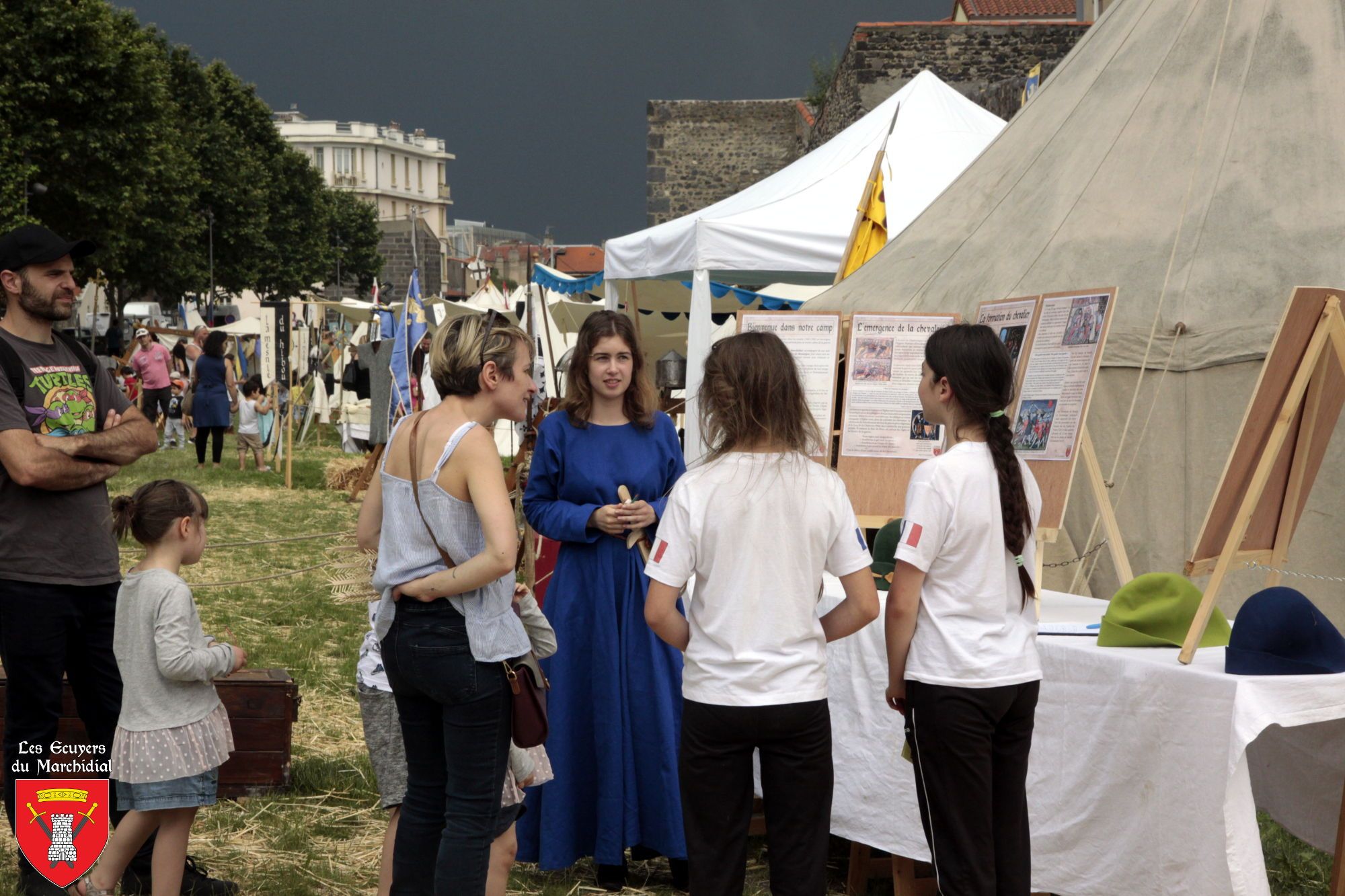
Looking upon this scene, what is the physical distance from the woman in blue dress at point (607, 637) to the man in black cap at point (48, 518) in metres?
1.17

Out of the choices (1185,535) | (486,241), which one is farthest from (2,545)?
Result: (486,241)

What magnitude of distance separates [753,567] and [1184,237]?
12.9ft

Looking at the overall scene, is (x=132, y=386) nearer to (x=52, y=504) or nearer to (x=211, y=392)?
(x=211, y=392)

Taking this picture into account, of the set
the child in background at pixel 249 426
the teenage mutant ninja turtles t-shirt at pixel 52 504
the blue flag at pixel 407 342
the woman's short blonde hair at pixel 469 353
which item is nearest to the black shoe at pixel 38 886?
the teenage mutant ninja turtles t-shirt at pixel 52 504

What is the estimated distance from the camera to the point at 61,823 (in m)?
3.50

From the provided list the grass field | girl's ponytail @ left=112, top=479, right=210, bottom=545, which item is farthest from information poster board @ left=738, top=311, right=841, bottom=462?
girl's ponytail @ left=112, top=479, right=210, bottom=545

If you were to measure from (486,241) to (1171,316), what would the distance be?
117298 mm

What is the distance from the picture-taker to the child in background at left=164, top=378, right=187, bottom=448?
64.2ft

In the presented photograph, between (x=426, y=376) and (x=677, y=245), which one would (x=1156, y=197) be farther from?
(x=426, y=376)

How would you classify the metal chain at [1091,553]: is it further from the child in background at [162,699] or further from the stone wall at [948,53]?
the stone wall at [948,53]

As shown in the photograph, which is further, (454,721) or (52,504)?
(52,504)

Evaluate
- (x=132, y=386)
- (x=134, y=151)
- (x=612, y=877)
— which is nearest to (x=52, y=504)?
(x=612, y=877)

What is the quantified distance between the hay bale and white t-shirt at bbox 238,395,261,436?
1641 mm

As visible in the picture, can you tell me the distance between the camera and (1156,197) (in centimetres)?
591
